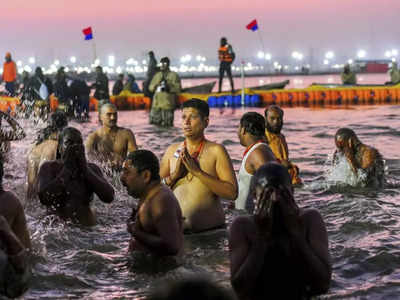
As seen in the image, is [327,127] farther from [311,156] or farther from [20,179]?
[20,179]

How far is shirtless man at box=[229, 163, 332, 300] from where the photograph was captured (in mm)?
3047

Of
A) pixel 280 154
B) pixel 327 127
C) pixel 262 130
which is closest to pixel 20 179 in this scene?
pixel 280 154

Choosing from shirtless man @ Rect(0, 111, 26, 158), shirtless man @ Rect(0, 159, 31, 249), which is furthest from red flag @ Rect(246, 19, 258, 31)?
shirtless man @ Rect(0, 159, 31, 249)

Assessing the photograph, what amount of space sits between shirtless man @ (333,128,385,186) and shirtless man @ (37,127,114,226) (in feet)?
12.5

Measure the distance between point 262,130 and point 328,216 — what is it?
85.0 inches

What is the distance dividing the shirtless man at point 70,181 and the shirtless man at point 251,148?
1.30m

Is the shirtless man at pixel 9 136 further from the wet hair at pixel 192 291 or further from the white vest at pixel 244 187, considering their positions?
the wet hair at pixel 192 291

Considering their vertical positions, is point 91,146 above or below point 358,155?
above

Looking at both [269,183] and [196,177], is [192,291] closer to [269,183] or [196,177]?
[269,183]

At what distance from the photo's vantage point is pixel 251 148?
21.2 ft

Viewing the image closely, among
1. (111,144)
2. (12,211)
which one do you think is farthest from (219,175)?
(111,144)

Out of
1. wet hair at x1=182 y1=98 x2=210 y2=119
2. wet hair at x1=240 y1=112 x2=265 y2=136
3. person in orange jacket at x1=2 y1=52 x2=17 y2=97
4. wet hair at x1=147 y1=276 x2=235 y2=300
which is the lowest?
wet hair at x1=147 y1=276 x2=235 y2=300

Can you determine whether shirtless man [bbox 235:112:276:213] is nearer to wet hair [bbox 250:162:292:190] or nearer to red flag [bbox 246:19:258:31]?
wet hair [bbox 250:162:292:190]

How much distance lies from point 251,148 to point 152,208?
2107mm
